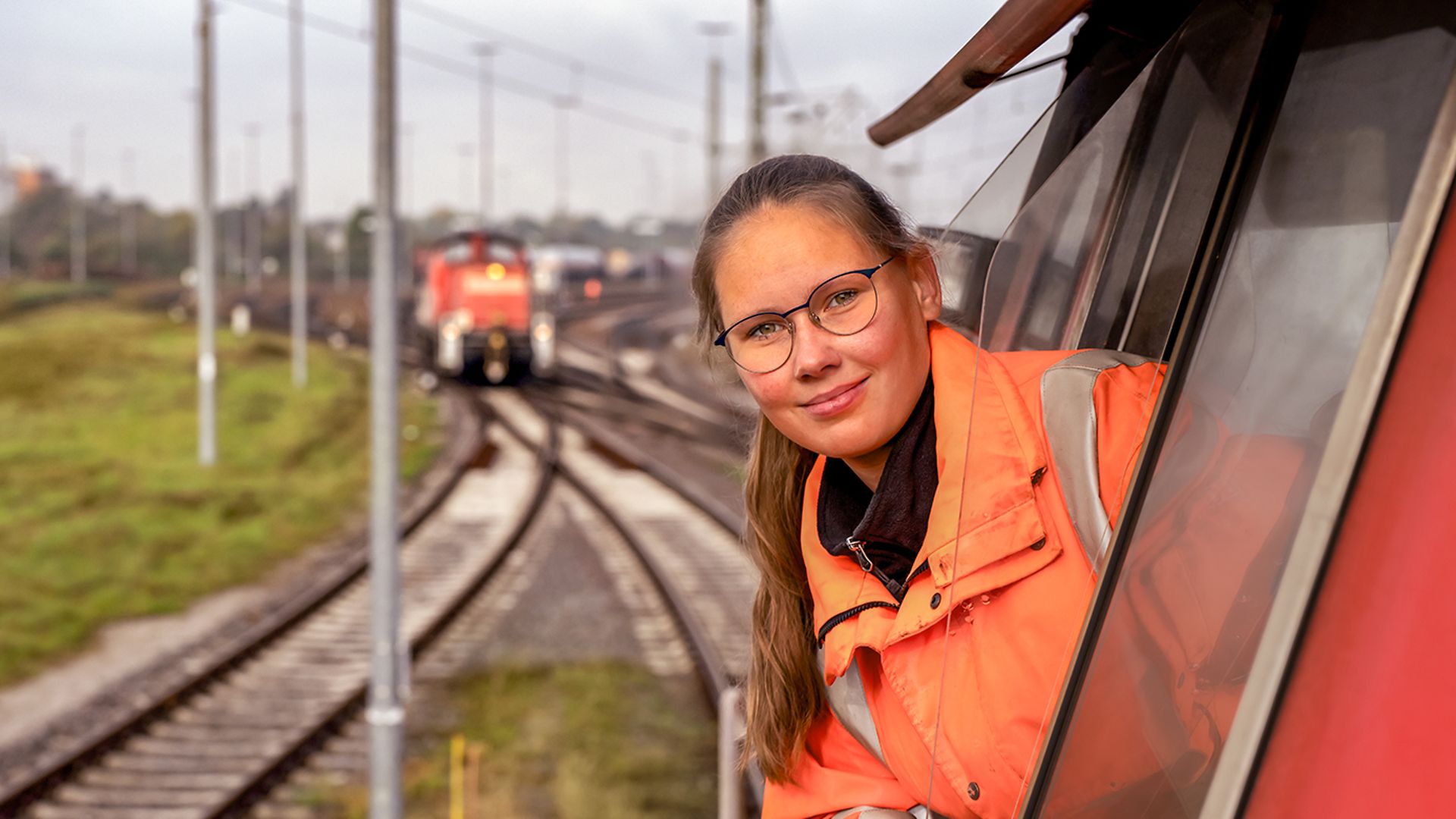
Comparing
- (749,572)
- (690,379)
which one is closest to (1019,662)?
(749,572)

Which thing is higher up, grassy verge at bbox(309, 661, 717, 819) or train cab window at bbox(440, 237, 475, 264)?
train cab window at bbox(440, 237, 475, 264)

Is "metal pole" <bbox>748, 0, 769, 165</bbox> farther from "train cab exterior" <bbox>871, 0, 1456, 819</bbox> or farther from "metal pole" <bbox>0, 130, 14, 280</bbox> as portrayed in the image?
"metal pole" <bbox>0, 130, 14, 280</bbox>

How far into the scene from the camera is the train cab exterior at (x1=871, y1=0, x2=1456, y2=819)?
3.27ft

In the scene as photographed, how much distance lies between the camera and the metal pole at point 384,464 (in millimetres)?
6949

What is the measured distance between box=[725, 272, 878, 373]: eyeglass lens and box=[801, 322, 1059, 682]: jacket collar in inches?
4.4

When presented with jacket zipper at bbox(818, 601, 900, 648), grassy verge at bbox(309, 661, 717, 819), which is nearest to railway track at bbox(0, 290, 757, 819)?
grassy verge at bbox(309, 661, 717, 819)

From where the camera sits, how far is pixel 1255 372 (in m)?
1.17

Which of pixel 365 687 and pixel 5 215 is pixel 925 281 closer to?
pixel 365 687

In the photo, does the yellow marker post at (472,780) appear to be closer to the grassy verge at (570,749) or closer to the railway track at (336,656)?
the grassy verge at (570,749)

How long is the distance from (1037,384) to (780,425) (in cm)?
39

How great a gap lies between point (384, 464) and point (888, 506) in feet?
20.7

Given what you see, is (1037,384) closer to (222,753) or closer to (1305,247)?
(1305,247)

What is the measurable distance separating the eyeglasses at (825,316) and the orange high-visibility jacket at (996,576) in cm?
13

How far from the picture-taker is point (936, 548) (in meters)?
1.45
